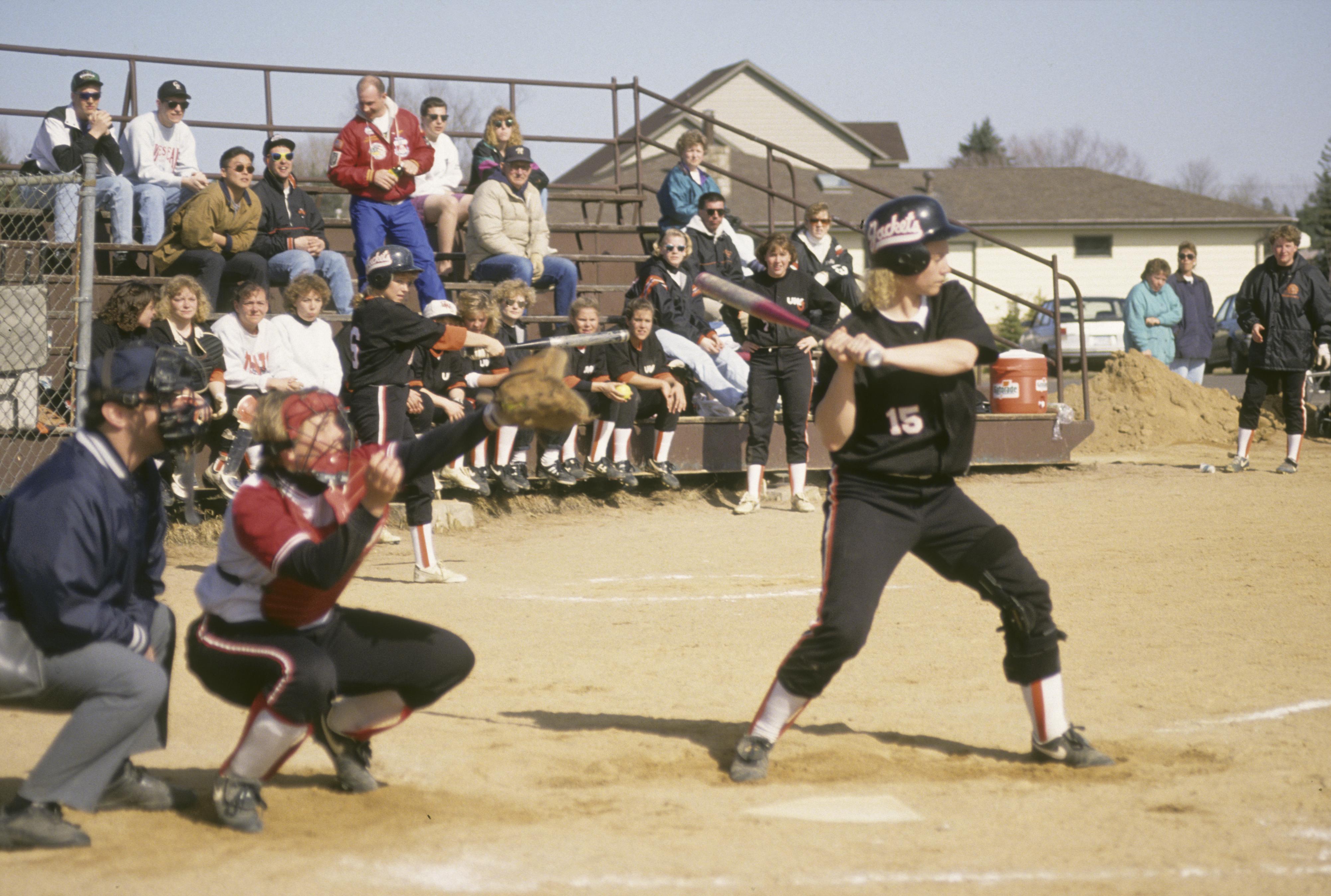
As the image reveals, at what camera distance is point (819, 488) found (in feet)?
41.3

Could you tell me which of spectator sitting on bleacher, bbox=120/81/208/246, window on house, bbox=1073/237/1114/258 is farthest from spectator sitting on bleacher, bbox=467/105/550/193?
window on house, bbox=1073/237/1114/258

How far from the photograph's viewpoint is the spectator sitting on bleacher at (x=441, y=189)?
42.5ft

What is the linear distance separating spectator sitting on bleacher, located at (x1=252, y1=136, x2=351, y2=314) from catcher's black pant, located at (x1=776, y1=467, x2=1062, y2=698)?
24.3ft

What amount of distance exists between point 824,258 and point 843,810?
866cm

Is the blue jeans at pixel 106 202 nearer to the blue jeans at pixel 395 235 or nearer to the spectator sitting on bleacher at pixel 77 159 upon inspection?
the spectator sitting on bleacher at pixel 77 159

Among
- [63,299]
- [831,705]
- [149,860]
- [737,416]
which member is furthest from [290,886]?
[737,416]

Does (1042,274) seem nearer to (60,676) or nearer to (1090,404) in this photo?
(1090,404)

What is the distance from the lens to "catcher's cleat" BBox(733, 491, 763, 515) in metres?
11.2

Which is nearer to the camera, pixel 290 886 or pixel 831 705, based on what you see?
pixel 290 886

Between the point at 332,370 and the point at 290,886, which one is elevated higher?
the point at 332,370

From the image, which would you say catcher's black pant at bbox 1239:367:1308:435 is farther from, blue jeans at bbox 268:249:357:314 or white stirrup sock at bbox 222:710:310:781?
white stirrup sock at bbox 222:710:310:781

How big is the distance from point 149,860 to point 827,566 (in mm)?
2386

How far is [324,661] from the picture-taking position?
409 centimetres

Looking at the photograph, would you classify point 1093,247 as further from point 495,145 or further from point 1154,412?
point 495,145
